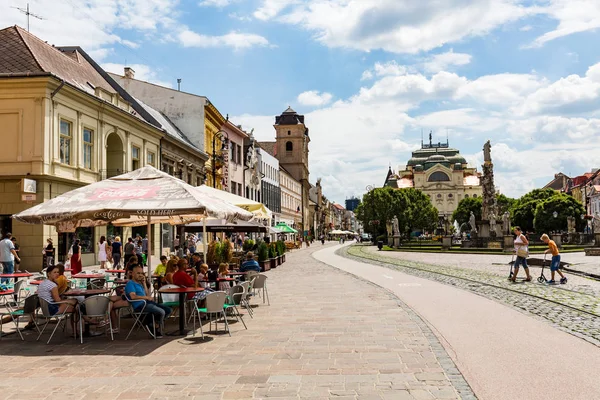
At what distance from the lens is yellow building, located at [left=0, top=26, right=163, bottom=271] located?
23125 mm

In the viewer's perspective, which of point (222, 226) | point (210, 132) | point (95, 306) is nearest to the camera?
point (95, 306)

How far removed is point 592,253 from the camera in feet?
114

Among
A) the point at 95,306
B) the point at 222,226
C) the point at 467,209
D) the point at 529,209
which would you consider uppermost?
the point at 467,209

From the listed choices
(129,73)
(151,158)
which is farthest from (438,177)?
(151,158)

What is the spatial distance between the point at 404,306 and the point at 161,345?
19.4 feet

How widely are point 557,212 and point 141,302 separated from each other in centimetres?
8086

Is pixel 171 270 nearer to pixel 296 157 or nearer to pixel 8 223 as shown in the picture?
pixel 8 223

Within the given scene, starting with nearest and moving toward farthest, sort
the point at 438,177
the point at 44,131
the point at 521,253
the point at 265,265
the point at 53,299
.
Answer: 1. the point at 53,299
2. the point at 521,253
3. the point at 44,131
4. the point at 265,265
5. the point at 438,177

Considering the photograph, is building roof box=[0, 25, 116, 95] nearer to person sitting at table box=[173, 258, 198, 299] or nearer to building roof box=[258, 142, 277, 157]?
person sitting at table box=[173, 258, 198, 299]

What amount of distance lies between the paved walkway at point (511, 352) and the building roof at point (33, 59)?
19.0 metres

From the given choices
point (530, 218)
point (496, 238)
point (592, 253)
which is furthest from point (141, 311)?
point (530, 218)

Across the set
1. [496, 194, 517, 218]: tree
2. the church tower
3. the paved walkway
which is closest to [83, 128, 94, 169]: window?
the paved walkway

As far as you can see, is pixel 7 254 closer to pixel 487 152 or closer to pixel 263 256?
pixel 263 256

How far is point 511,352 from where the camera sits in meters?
8.02
